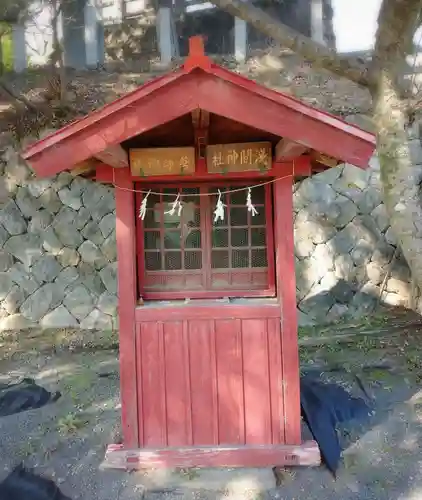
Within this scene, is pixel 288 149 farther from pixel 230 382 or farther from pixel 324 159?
pixel 230 382

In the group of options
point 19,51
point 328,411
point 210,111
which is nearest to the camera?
point 210,111

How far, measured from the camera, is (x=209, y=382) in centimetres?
363

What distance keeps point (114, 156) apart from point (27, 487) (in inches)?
103

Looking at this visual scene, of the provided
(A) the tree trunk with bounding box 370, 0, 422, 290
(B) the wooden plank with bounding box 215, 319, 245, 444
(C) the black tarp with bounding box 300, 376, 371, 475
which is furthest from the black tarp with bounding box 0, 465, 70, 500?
(A) the tree trunk with bounding box 370, 0, 422, 290

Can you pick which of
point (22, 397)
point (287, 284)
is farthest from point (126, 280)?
point (22, 397)

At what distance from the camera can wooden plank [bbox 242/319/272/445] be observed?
357 centimetres

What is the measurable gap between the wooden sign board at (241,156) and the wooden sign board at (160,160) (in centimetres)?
18

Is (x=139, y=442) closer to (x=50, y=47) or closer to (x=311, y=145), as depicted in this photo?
(x=311, y=145)

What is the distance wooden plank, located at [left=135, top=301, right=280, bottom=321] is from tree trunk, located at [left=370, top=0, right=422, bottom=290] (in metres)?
2.58

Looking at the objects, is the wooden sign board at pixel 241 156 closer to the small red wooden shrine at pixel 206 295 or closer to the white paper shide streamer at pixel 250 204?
the small red wooden shrine at pixel 206 295

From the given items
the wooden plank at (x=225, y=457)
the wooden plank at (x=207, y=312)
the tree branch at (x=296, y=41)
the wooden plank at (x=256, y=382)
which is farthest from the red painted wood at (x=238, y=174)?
the tree branch at (x=296, y=41)

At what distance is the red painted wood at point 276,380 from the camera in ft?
11.7

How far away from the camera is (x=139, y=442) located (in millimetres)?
3672

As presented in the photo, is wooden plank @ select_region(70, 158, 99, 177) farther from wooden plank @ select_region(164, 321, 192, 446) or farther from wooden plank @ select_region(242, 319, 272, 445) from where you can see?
wooden plank @ select_region(242, 319, 272, 445)
